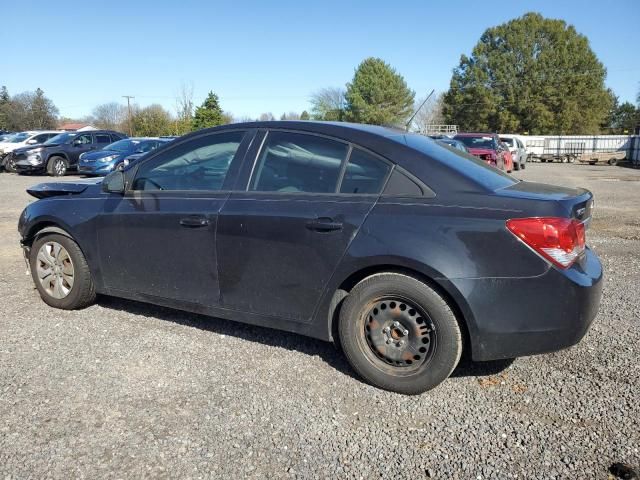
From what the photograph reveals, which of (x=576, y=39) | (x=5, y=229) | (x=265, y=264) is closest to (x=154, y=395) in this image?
(x=265, y=264)

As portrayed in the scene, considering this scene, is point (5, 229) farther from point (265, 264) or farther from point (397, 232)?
point (397, 232)

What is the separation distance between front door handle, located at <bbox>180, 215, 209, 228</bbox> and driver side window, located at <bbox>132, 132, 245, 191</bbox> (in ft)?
0.82

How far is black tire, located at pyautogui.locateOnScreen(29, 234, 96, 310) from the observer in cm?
438

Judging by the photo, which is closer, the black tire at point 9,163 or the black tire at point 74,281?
the black tire at point 74,281

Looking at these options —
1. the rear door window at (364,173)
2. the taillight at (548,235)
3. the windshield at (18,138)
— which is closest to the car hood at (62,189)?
the rear door window at (364,173)

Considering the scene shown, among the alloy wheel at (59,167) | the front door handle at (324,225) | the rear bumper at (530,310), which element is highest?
the front door handle at (324,225)

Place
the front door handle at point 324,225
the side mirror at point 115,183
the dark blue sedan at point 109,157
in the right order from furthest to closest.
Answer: the dark blue sedan at point 109,157 < the side mirror at point 115,183 < the front door handle at point 324,225

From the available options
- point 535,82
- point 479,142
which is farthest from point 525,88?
point 479,142

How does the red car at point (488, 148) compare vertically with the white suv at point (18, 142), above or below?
below

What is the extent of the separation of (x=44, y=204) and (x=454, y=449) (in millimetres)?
3867

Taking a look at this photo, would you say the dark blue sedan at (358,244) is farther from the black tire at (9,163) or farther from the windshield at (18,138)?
the windshield at (18,138)

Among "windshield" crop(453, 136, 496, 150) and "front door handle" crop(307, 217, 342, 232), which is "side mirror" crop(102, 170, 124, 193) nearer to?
"front door handle" crop(307, 217, 342, 232)

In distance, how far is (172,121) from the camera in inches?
2232

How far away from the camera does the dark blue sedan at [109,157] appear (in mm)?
17420
